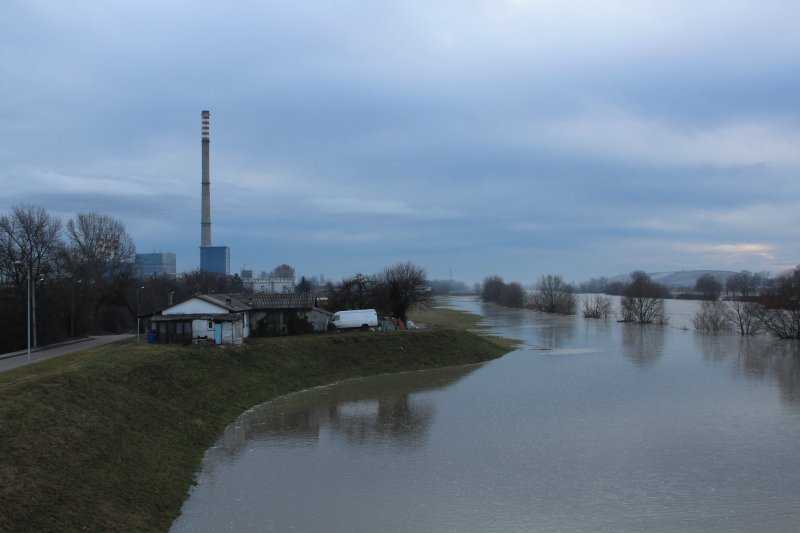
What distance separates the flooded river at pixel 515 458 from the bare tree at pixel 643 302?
49019 mm

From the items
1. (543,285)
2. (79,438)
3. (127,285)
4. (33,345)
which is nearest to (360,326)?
(33,345)

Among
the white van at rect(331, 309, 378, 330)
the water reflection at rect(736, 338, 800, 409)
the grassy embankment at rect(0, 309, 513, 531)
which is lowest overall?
the water reflection at rect(736, 338, 800, 409)

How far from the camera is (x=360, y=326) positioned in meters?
51.9

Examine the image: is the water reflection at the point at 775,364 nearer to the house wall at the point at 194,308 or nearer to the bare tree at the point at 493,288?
the house wall at the point at 194,308

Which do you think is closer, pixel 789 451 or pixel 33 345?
pixel 789 451

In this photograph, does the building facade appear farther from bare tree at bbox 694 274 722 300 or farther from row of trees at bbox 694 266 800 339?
bare tree at bbox 694 274 722 300

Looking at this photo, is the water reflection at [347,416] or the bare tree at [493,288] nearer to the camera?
the water reflection at [347,416]

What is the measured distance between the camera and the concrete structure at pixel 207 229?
92500 mm

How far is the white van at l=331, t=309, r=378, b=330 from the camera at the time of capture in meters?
51.3

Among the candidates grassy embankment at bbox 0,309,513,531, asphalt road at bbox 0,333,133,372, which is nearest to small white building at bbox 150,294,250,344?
grassy embankment at bbox 0,309,513,531

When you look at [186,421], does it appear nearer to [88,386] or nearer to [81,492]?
[88,386]

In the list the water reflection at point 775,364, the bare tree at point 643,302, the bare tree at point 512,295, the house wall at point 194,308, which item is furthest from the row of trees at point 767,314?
the bare tree at point 512,295

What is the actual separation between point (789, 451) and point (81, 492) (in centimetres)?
2323

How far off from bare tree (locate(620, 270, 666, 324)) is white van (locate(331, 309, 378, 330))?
168ft
